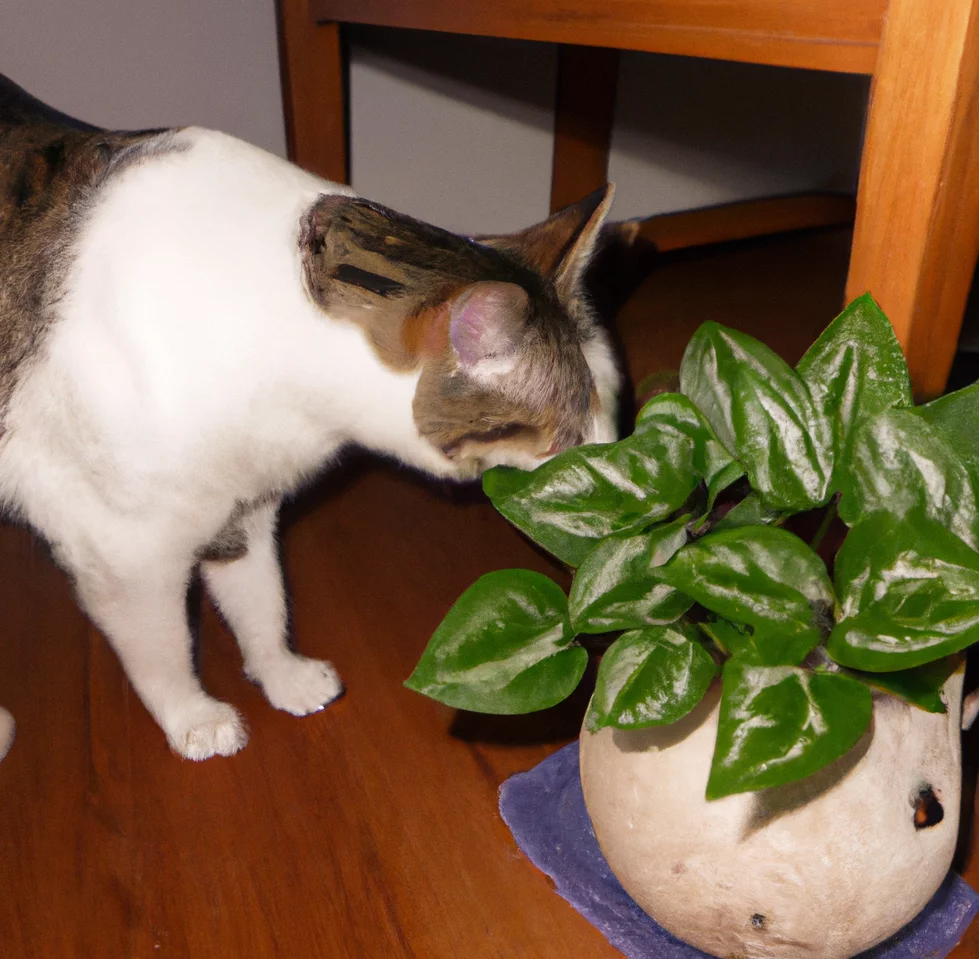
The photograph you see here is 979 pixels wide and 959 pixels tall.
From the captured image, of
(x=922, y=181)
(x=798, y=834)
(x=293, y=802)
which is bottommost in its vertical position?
(x=293, y=802)

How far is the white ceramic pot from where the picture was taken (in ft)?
1.83

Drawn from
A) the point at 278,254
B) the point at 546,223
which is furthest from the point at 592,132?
the point at 278,254

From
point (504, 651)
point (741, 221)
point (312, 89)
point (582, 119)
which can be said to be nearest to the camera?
point (504, 651)

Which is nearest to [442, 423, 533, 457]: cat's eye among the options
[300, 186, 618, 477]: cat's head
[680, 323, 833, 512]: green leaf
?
[300, 186, 618, 477]: cat's head

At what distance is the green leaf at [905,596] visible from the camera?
458 mm

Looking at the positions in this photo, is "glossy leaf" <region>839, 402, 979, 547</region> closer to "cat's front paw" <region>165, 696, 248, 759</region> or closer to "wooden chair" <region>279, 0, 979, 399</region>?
"wooden chair" <region>279, 0, 979, 399</region>

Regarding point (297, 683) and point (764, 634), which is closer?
point (764, 634)

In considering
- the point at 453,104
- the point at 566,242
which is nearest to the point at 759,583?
the point at 566,242

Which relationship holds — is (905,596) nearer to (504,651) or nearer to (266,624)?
(504,651)

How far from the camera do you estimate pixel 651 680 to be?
0.53 m

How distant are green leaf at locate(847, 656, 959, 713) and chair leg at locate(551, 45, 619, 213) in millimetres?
1560

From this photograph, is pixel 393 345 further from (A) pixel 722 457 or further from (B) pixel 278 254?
(A) pixel 722 457

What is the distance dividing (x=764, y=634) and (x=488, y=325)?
29 centimetres

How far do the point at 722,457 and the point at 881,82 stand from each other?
0.25m
